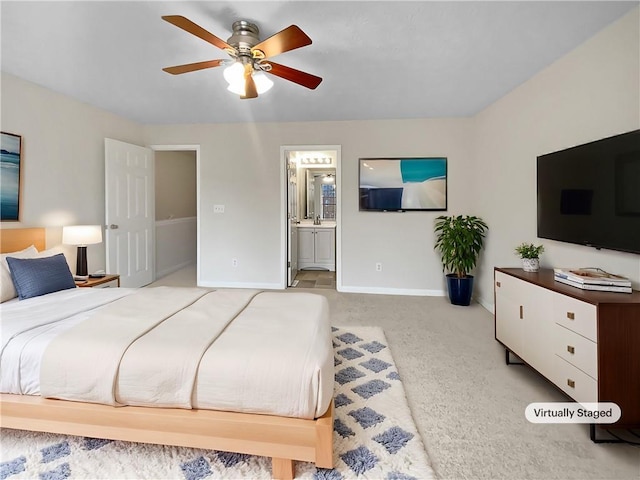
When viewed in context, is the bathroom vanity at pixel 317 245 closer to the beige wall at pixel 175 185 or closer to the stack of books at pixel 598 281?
the beige wall at pixel 175 185

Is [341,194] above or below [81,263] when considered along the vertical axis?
above

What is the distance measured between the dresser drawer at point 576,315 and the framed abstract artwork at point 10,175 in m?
4.52

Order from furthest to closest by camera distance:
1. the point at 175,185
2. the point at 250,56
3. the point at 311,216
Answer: the point at 311,216, the point at 175,185, the point at 250,56

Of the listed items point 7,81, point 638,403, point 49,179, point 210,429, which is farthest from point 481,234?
point 7,81

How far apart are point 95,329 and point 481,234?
4032 mm

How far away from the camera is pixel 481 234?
3945 millimetres

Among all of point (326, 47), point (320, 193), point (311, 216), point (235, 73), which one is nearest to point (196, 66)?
point (235, 73)

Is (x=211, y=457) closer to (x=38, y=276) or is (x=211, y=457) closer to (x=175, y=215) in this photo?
(x=38, y=276)

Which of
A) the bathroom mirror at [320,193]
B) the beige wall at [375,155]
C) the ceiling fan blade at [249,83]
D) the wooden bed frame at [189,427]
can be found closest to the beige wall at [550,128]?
the beige wall at [375,155]

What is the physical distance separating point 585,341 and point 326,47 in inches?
102

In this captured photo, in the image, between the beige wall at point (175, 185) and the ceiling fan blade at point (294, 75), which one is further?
the beige wall at point (175, 185)

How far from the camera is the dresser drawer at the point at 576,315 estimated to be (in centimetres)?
160

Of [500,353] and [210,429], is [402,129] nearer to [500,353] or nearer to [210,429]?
[500,353]

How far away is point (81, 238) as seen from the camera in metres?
3.29
